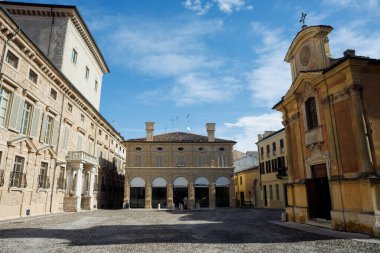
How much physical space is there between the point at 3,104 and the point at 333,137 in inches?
728

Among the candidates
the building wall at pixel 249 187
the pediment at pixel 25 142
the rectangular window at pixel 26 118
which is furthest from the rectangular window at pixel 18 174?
the building wall at pixel 249 187

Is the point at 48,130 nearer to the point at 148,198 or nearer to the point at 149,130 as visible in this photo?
the point at 148,198

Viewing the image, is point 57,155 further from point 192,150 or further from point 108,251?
point 192,150

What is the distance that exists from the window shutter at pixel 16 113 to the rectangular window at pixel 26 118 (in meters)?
0.87

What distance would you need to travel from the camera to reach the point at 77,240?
9273 millimetres

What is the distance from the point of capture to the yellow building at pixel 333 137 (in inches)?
432

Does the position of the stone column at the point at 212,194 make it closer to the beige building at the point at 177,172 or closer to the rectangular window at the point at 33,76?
the beige building at the point at 177,172

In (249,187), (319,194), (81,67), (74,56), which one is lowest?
(319,194)

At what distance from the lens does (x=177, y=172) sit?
130 feet

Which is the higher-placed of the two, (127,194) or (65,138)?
(65,138)

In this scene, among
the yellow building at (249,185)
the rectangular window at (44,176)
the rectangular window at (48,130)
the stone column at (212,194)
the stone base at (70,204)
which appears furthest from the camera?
the yellow building at (249,185)

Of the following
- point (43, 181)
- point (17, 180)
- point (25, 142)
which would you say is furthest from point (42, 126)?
point (17, 180)

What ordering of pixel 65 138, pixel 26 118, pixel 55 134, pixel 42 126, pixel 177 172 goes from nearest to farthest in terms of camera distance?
pixel 26 118, pixel 42 126, pixel 55 134, pixel 65 138, pixel 177 172

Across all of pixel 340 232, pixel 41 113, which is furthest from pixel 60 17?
pixel 340 232
